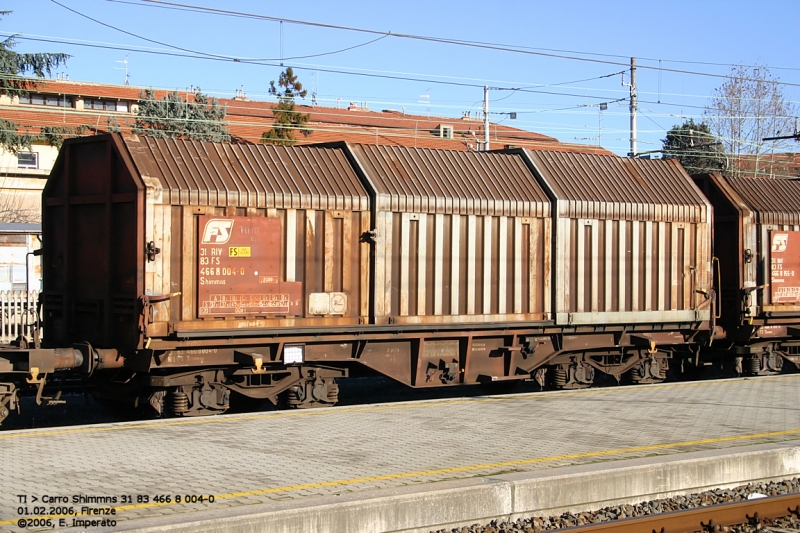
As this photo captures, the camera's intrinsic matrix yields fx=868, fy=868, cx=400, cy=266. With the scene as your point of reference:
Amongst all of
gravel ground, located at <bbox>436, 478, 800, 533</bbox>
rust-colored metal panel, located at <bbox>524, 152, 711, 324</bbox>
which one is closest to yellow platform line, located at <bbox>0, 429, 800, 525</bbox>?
gravel ground, located at <bbox>436, 478, 800, 533</bbox>

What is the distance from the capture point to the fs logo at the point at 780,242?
17.3m

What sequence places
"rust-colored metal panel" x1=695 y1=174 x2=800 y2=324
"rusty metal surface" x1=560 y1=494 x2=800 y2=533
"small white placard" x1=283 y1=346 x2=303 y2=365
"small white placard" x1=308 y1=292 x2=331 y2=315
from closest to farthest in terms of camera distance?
1. "rusty metal surface" x1=560 y1=494 x2=800 y2=533
2. "small white placard" x1=283 y1=346 x2=303 y2=365
3. "small white placard" x1=308 y1=292 x2=331 y2=315
4. "rust-colored metal panel" x1=695 y1=174 x2=800 y2=324

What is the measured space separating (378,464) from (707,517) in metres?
3.02

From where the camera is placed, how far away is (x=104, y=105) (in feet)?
162

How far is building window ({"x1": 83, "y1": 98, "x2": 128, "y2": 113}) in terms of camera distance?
4859 centimetres

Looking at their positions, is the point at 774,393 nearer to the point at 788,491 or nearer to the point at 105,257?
the point at 788,491

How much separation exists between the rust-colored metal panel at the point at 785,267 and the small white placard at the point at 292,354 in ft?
33.2

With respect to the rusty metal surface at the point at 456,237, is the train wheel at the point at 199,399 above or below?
below

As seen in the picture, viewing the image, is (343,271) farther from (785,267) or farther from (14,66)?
(14,66)

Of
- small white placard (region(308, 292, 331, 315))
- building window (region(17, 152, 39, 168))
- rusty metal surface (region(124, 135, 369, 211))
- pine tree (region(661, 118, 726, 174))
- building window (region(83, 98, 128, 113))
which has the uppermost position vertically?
building window (region(83, 98, 128, 113))

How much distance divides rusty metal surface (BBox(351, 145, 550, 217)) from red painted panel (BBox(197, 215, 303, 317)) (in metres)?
1.83

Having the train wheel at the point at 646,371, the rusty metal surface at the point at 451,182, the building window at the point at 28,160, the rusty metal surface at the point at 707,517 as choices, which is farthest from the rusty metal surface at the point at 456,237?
the building window at the point at 28,160

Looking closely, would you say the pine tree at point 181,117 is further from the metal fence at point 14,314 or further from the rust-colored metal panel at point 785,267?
the rust-colored metal panel at point 785,267

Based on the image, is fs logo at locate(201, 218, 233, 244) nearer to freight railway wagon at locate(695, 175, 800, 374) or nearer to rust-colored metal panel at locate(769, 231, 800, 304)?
freight railway wagon at locate(695, 175, 800, 374)
